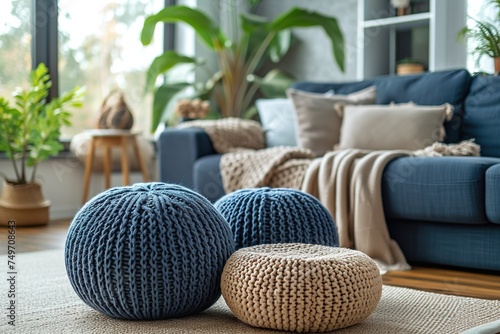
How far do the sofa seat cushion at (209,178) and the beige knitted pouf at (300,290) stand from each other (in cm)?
168

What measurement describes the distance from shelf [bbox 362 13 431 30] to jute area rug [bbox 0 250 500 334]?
8.58 ft

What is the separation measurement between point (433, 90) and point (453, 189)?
3.00 feet

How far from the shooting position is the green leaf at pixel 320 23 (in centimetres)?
457

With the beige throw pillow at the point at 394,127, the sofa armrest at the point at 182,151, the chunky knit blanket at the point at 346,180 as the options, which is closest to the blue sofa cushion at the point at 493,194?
the chunky knit blanket at the point at 346,180

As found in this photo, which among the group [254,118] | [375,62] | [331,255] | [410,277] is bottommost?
[410,277]

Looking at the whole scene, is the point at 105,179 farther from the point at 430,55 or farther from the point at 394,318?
the point at 394,318

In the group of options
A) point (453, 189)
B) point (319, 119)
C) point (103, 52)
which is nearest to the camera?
point (453, 189)

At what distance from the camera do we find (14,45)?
4.46 m

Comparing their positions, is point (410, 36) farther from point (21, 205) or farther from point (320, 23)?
point (21, 205)

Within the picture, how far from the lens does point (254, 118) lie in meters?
5.44

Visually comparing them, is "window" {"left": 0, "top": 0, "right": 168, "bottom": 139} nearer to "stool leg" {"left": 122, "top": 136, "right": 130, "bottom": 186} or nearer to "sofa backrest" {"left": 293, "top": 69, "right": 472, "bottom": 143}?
"stool leg" {"left": 122, "top": 136, "right": 130, "bottom": 186}

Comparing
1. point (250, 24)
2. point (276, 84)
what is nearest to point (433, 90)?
point (276, 84)

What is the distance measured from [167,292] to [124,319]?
148 millimetres

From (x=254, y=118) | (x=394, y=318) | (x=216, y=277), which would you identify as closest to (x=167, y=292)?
(x=216, y=277)
